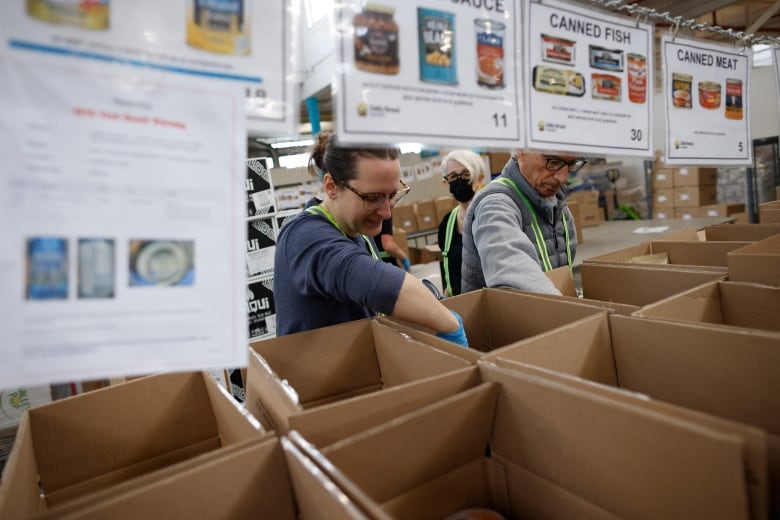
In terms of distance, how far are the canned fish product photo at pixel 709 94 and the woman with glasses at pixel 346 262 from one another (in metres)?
0.91

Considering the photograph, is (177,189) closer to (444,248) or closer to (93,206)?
(93,206)

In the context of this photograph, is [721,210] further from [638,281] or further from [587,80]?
[587,80]

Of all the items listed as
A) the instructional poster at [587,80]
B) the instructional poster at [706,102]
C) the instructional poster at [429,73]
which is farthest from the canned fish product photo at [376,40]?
the instructional poster at [706,102]

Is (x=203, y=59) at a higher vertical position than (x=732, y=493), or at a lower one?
higher

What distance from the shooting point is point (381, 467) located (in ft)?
2.38

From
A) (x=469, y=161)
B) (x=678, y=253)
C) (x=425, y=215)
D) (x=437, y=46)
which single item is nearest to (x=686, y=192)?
(x=425, y=215)

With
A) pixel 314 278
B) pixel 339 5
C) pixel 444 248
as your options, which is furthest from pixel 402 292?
pixel 444 248

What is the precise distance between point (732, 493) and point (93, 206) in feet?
2.68

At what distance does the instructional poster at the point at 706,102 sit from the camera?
1.29 meters

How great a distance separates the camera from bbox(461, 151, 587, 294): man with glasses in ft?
4.96

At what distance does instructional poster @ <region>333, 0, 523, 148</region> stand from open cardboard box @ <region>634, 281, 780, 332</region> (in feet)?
1.88

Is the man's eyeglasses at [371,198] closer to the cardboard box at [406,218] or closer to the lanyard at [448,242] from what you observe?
the lanyard at [448,242]

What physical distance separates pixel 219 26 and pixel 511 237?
3.90 ft

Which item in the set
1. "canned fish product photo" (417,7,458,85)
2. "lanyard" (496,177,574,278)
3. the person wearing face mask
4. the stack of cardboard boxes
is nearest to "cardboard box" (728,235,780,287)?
"lanyard" (496,177,574,278)
